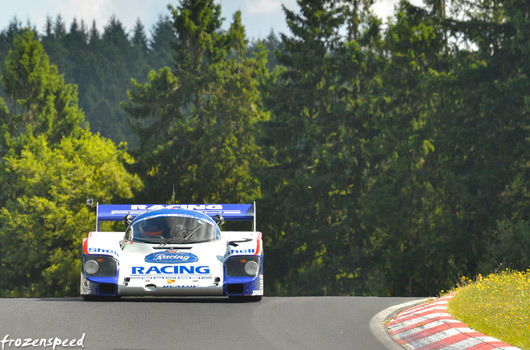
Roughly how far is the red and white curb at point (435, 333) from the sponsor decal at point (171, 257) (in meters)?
3.66

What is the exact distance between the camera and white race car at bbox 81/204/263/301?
14367 mm

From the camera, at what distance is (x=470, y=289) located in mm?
15016

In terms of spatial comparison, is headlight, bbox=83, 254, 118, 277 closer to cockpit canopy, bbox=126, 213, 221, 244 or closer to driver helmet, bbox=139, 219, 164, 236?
cockpit canopy, bbox=126, 213, 221, 244

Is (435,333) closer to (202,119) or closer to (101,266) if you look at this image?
(101,266)

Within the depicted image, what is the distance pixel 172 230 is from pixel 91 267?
5.04 feet

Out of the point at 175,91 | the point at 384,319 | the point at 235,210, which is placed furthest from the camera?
the point at 175,91

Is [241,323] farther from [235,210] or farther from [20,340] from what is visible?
[235,210]

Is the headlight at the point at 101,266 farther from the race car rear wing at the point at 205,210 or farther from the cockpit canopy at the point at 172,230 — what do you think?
the race car rear wing at the point at 205,210

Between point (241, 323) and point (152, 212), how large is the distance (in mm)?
4446

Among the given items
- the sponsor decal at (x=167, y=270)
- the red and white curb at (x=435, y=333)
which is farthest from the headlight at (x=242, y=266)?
the red and white curb at (x=435, y=333)

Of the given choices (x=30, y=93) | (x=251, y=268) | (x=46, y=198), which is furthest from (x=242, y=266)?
(x=30, y=93)

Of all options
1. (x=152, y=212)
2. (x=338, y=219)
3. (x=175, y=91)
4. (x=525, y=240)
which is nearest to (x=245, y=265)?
(x=152, y=212)

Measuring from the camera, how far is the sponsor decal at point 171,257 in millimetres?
14477

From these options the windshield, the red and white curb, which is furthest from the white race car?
the red and white curb
